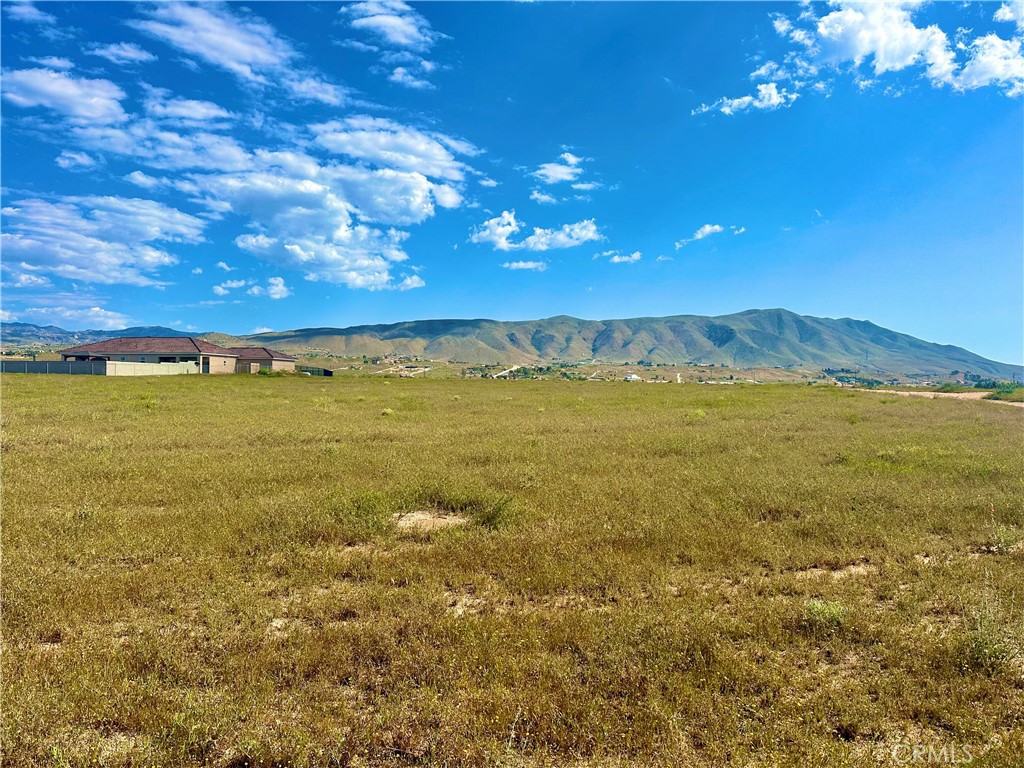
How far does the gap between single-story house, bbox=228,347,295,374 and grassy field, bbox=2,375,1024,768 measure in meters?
86.7

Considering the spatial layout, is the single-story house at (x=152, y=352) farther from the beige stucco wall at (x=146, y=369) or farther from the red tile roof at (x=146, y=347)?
the beige stucco wall at (x=146, y=369)

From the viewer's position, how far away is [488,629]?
5.73 meters

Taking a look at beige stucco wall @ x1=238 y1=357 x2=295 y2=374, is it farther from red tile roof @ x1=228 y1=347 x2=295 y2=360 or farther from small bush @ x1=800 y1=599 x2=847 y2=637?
small bush @ x1=800 y1=599 x2=847 y2=637

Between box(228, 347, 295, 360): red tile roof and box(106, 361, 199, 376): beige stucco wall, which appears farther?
box(228, 347, 295, 360): red tile roof

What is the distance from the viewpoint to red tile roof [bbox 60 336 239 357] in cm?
8012

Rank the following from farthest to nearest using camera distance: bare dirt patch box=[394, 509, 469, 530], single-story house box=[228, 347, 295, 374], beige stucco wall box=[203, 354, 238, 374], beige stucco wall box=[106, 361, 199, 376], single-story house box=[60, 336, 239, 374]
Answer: single-story house box=[228, 347, 295, 374] → beige stucco wall box=[203, 354, 238, 374] → single-story house box=[60, 336, 239, 374] → beige stucco wall box=[106, 361, 199, 376] → bare dirt patch box=[394, 509, 469, 530]

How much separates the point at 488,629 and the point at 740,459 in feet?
42.5

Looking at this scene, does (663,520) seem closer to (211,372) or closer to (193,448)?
(193,448)

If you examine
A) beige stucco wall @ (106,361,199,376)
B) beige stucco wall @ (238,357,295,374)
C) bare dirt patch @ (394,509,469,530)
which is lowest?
bare dirt patch @ (394,509,469,530)

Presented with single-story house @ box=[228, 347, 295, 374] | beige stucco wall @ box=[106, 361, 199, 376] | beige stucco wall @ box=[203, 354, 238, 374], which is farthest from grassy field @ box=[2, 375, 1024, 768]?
single-story house @ box=[228, 347, 295, 374]

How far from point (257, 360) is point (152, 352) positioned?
16802 mm

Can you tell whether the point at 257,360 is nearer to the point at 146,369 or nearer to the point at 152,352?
the point at 152,352

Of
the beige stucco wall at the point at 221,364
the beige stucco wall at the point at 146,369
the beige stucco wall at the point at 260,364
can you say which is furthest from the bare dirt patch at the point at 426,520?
the beige stucco wall at the point at 260,364

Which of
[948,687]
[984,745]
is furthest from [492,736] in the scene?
[948,687]
